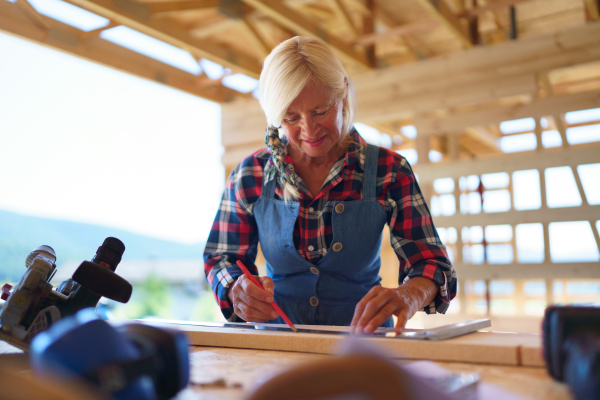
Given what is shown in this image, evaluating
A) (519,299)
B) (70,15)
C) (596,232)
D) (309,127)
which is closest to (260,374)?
(309,127)

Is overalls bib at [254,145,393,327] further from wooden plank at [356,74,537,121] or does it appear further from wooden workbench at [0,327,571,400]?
wooden plank at [356,74,537,121]

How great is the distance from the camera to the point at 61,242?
6188 mm

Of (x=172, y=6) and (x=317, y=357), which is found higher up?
(x=172, y=6)

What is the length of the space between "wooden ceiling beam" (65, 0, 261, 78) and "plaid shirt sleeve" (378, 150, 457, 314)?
2.84 metres

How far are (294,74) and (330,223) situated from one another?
488 millimetres

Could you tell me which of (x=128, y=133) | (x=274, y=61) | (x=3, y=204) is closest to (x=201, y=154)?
(x=128, y=133)

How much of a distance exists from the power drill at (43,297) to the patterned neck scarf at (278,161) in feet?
2.77

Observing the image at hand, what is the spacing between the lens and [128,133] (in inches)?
291

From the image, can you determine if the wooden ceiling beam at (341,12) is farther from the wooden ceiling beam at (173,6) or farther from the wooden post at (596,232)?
the wooden post at (596,232)

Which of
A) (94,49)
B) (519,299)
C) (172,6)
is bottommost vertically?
(519,299)

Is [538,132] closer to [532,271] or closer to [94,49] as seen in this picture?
[532,271]

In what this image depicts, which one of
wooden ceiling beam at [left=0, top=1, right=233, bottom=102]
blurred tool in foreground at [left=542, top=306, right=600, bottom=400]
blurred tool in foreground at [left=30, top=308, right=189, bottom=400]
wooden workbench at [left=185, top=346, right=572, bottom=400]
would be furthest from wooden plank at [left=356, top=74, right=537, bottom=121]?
blurred tool in foreground at [left=30, top=308, right=189, bottom=400]

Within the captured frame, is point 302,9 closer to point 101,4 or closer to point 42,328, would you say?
point 101,4

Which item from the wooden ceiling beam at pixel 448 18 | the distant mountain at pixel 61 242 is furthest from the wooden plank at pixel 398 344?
the wooden ceiling beam at pixel 448 18
